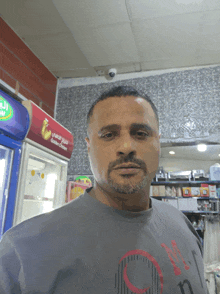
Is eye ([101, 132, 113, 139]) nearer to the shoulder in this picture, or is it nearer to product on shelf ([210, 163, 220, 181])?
the shoulder

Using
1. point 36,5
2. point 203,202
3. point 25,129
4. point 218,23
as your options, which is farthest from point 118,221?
point 203,202

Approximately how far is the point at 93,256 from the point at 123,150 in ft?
0.94

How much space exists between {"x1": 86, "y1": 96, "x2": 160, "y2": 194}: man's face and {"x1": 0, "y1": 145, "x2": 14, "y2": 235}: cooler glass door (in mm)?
1393

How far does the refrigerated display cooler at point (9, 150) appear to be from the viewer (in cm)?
171

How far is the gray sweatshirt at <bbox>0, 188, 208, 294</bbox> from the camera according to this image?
0.50 m

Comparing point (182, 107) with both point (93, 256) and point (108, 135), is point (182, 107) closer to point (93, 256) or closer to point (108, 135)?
point (108, 135)

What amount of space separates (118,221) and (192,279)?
271mm

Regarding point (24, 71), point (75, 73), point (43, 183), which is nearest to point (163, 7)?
point (75, 73)

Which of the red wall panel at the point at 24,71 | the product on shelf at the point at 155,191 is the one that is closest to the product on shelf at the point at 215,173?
the product on shelf at the point at 155,191

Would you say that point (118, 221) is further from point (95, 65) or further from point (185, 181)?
point (185, 181)

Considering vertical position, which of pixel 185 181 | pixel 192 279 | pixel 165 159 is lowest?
pixel 192 279

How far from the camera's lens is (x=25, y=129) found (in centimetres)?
194

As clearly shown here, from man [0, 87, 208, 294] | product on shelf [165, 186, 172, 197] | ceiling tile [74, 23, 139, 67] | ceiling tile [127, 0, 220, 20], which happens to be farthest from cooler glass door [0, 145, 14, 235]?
product on shelf [165, 186, 172, 197]

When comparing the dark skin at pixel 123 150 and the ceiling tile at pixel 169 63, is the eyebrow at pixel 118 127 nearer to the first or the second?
the dark skin at pixel 123 150
